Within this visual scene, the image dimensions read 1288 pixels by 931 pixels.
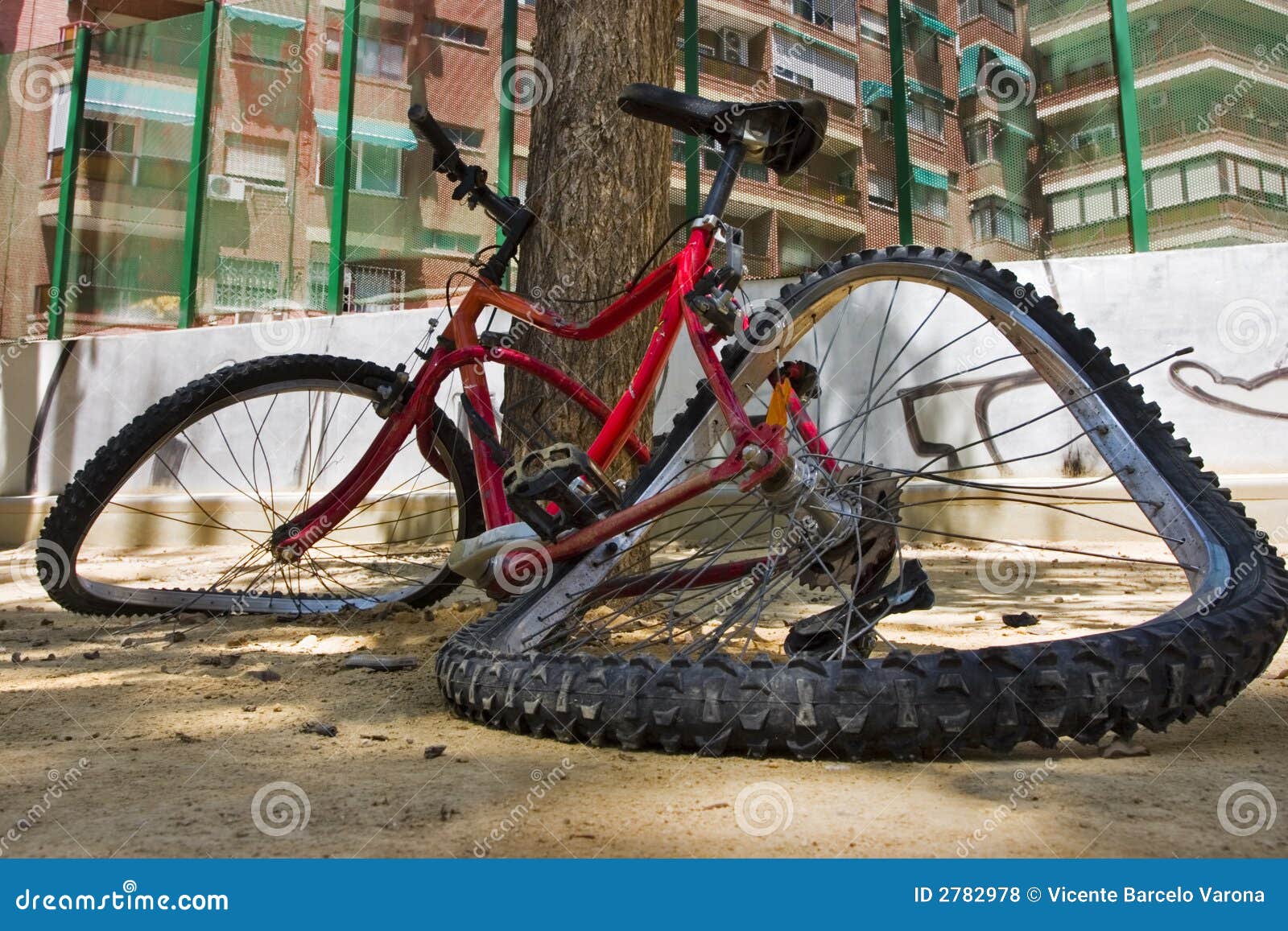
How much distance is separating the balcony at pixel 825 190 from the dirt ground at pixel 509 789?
3.95 meters

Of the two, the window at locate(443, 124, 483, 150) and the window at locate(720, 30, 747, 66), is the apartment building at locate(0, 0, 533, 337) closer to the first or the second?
the window at locate(443, 124, 483, 150)

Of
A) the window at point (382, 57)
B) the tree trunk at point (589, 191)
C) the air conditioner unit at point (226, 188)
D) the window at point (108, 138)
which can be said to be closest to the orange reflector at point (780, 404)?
the tree trunk at point (589, 191)

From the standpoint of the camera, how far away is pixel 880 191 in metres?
6.06

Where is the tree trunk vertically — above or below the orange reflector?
above

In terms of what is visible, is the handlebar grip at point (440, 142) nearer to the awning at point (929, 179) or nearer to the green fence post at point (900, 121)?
the green fence post at point (900, 121)

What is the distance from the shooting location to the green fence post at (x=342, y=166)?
7090 millimetres

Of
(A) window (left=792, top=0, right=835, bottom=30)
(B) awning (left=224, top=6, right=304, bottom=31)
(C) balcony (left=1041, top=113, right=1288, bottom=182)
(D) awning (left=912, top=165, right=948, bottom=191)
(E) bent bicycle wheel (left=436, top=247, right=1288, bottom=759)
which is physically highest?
(B) awning (left=224, top=6, right=304, bottom=31)

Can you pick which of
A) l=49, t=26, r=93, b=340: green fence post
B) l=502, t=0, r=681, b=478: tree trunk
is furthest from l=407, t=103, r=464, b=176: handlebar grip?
l=49, t=26, r=93, b=340: green fence post

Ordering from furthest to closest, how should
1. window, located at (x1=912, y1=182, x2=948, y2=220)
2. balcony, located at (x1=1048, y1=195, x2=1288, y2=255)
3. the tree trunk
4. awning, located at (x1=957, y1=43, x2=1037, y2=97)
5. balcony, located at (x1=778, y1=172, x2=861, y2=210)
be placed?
1. awning, located at (x1=957, y1=43, x2=1037, y2=97)
2. window, located at (x1=912, y1=182, x2=948, y2=220)
3. balcony, located at (x1=778, y1=172, x2=861, y2=210)
4. balcony, located at (x1=1048, y1=195, x2=1288, y2=255)
5. the tree trunk

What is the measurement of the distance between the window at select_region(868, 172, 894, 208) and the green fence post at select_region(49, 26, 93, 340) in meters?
6.16

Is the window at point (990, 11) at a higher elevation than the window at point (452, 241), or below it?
higher

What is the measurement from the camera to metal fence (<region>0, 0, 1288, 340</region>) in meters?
5.74

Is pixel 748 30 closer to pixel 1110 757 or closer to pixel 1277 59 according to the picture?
pixel 1277 59

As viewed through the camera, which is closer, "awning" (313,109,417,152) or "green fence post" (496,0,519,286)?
"green fence post" (496,0,519,286)
